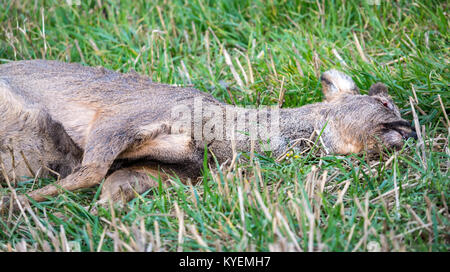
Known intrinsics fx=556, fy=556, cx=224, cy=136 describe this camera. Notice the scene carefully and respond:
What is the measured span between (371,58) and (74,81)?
300 cm

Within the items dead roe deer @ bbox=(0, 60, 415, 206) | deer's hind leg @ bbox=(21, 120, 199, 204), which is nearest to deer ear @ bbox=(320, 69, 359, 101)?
dead roe deer @ bbox=(0, 60, 415, 206)

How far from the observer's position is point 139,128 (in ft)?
13.7

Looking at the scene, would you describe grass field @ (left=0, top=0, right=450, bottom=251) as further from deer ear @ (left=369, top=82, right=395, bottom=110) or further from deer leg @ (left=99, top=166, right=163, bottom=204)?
deer ear @ (left=369, top=82, right=395, bottom=110)

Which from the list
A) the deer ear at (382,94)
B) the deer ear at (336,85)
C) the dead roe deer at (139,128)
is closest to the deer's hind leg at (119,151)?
the dead roe deer at (139,128)

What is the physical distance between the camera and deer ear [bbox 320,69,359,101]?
16.6ft

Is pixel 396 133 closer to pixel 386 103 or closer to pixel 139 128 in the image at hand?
pixel 386 103

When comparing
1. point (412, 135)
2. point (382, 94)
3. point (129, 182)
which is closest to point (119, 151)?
point (129, 182)

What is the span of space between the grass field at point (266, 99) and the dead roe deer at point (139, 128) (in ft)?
0.58

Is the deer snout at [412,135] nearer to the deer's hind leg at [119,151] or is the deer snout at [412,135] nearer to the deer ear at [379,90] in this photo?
the deer ear at [379,90]

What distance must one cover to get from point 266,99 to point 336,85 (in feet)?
2.80

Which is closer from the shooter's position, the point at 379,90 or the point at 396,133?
the point at 396,133

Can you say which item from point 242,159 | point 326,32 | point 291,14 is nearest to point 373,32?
point 326,32

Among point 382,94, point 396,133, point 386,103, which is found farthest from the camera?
point 382,94
